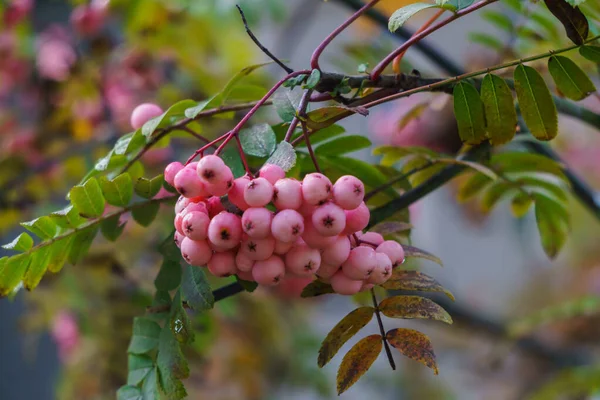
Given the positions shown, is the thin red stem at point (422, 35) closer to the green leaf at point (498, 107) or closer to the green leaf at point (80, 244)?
the green leaf at point (498, 107)

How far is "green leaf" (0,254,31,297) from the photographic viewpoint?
1.11 feet

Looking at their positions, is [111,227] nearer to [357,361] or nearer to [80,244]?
[80,244]

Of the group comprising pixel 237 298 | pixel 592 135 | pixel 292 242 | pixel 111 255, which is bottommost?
pixel 592 135

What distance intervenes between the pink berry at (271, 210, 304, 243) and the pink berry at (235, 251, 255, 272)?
24 millimetres

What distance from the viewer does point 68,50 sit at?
1.01 meters

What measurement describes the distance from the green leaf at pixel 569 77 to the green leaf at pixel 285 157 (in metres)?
0.16

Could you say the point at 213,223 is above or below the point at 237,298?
above

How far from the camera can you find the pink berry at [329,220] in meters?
0.27

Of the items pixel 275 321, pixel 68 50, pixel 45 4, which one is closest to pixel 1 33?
pixel 68 50

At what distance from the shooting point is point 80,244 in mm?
372

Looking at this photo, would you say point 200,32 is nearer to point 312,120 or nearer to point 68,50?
point 68,50

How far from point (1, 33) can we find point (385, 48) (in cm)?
67

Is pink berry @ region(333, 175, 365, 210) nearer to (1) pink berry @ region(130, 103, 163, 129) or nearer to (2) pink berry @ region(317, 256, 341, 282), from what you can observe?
(2) pink berry @ region(317, 256, 341, 282)

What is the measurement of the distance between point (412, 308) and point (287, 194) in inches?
3.7
